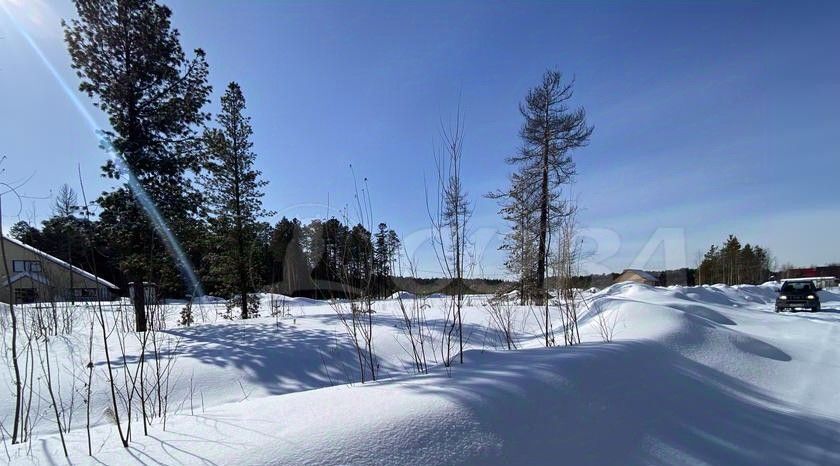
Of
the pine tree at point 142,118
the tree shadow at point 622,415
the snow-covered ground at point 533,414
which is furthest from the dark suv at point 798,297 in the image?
the pine tree at point 142,118

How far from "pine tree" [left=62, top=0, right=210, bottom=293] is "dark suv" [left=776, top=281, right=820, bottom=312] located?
18.8 m

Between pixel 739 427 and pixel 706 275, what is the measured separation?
5122 centimetres

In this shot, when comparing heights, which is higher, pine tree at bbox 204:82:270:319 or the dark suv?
pine tree at bbox 204:82:270:319

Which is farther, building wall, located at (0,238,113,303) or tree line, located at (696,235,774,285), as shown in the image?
tree line, located at (696,235,774,285)

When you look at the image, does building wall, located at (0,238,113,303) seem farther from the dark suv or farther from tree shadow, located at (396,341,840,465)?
the dark suv

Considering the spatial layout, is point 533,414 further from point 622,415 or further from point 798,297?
point 798,297

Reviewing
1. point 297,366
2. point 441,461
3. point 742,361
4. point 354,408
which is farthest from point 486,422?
point 297,366

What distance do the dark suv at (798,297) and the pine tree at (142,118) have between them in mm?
18833

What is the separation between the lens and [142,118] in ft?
28.2

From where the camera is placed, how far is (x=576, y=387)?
244 centimetres

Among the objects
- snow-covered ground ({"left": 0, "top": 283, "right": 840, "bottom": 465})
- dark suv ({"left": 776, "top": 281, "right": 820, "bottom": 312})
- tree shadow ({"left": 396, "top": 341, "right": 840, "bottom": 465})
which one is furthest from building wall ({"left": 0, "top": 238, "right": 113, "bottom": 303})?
dark suv ({"left": 776, "top": 281, "right": 820, "bottom": 312})

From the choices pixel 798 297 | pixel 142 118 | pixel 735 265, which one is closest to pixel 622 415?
pixel 142 118

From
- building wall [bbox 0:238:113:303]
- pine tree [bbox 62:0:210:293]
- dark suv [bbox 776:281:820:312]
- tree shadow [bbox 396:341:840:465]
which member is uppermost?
pine tree [bbox 62:0:210:293]

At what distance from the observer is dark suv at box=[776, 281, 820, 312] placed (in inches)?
538
